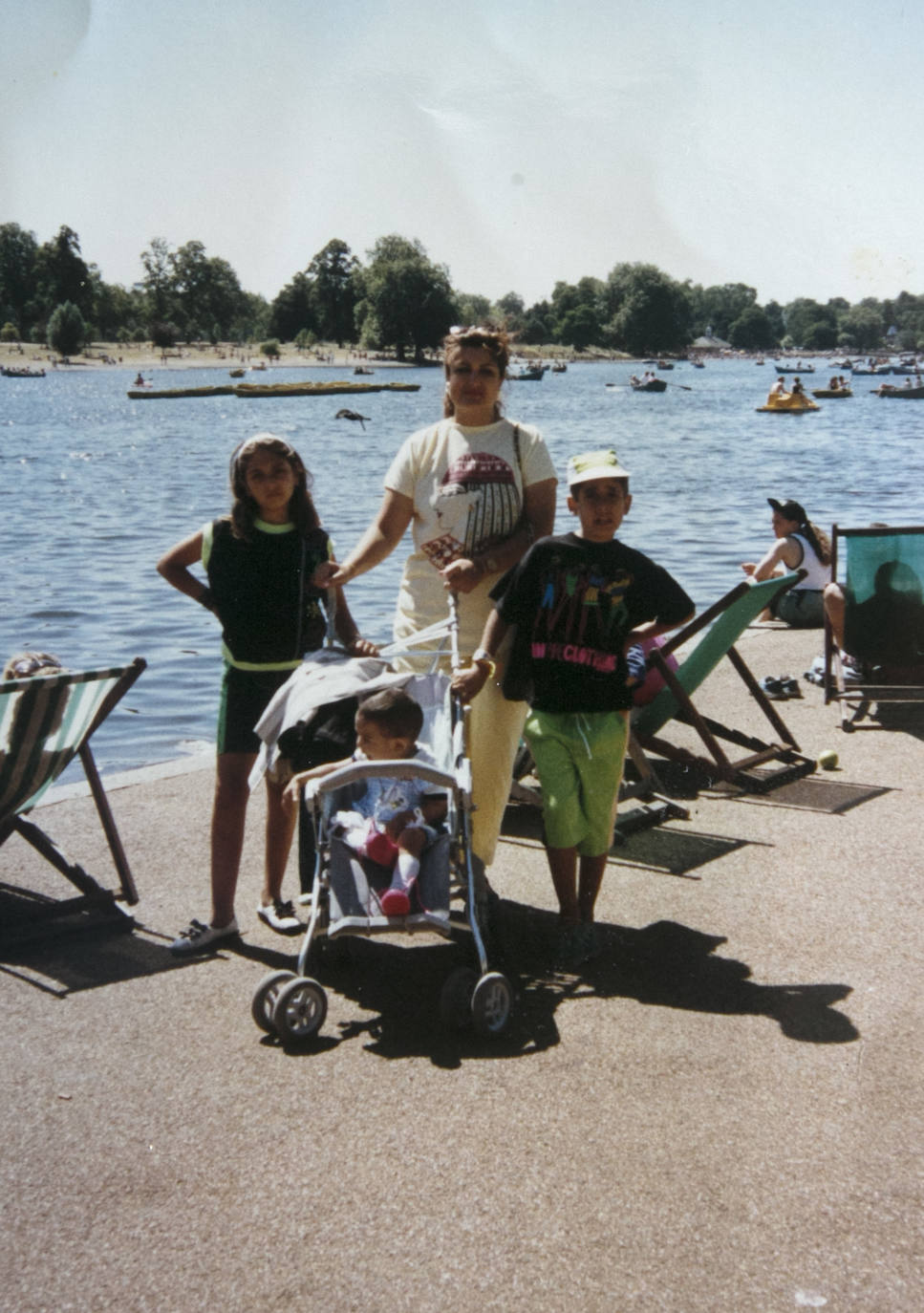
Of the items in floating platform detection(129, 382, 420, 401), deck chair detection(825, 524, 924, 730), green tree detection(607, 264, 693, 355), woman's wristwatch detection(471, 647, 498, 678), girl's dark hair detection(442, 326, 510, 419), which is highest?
green tree detection(607, 264, 693, 355)

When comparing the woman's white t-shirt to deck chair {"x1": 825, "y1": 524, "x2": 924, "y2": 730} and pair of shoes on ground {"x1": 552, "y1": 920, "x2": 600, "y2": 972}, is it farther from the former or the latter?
deck chair {"x1": 825, "y1": 524, "x2": 924, "y2": 730}

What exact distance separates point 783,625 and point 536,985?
7114mm

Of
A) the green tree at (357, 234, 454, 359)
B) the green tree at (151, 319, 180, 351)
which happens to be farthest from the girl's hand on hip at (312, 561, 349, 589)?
the green tree at (151, 319, 180, 351)

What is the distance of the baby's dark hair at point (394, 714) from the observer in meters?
4.23

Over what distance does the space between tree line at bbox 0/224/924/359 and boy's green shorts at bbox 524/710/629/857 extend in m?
121

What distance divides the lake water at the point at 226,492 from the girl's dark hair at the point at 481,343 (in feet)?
18.6

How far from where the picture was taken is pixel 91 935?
15.7ft

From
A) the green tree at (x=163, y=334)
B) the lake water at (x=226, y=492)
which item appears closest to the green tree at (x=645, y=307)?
the green tree at (x=163, y=334)

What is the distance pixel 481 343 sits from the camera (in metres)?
4.57

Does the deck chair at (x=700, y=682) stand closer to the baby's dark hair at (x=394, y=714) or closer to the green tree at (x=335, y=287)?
the baby's dark hair at (x=394, y=714)

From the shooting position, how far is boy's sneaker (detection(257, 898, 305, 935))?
474 cm

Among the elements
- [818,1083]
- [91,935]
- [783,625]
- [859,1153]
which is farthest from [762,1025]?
[783,625]

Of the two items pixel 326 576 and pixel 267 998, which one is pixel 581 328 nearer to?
pixel 326 576

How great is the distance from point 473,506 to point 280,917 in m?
1.59
